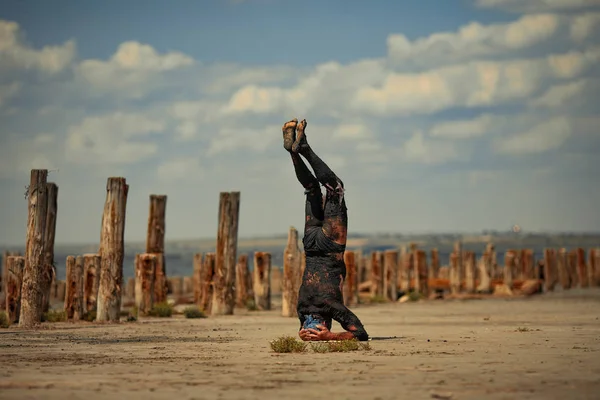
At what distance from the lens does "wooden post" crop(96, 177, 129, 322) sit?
861 inches

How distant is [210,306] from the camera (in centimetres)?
2597

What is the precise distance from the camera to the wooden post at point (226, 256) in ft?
83.9

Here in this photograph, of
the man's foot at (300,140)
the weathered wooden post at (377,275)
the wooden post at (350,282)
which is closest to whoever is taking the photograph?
the man's foot at (300,140)

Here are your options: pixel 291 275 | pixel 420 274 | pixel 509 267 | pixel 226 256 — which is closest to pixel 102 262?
pixel 226 256

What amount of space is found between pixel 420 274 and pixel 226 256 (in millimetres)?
11152

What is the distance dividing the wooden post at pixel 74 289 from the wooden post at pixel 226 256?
414 cm

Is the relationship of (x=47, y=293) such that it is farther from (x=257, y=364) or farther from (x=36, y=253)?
(x=257, y=364)

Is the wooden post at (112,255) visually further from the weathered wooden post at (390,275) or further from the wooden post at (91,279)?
the weathered wooden post at (390,275)

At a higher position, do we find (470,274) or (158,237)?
(158,237)

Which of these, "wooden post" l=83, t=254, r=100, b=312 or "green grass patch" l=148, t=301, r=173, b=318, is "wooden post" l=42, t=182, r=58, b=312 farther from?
"green grass patch" l=148, t=301, r=173, b=318

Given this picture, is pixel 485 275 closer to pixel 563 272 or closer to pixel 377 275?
pixel 563 272

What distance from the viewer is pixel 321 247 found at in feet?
51.9

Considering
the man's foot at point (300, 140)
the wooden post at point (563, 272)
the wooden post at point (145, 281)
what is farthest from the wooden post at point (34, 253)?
the wooden post at point (563, 272)

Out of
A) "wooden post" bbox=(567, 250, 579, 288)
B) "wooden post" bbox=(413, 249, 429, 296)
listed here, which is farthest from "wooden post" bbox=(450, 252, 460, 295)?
"wooden post" bbox=(567, 250, 579, 288)
